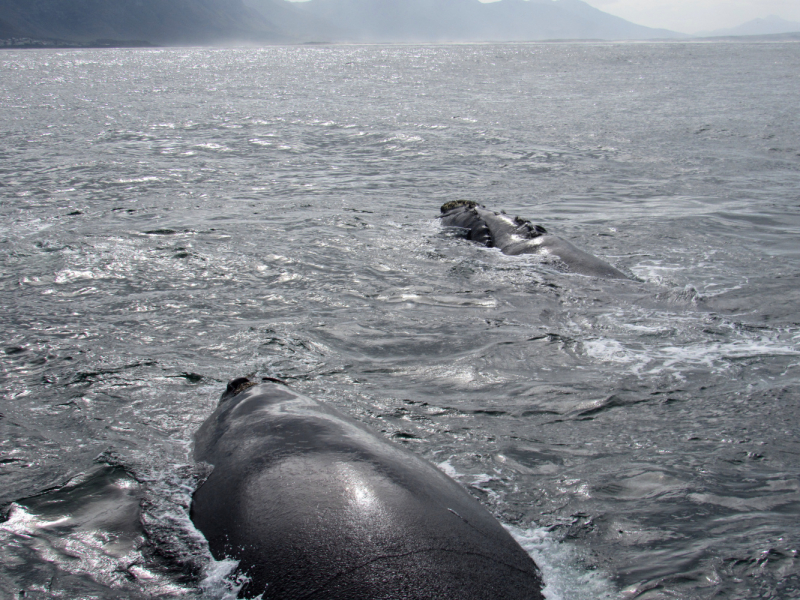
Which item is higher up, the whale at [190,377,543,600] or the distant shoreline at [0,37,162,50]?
Answer: the distant shoreline at [0,37,162,50]

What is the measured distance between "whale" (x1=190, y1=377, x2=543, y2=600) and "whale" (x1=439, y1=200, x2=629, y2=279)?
6964mm

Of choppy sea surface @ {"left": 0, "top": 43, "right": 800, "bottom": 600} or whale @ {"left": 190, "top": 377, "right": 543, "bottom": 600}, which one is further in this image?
choppy sea surface @ {"left": 0, "top": 43, "right": 800, "bottom": 600}

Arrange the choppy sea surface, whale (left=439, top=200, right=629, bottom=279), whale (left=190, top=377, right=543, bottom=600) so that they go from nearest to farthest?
whale (left=190, top=377, right=543, bottom=600), the choppy sea surface, whale (left=439, top=200, right=629, bottom=279)

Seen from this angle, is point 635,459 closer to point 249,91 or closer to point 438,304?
point 438,304

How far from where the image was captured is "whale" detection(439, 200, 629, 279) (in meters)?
11.1

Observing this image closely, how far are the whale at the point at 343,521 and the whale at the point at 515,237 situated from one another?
6.96m

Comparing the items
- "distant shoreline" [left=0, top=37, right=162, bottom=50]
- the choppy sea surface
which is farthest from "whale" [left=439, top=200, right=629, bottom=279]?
"distant shoreline" [left=0, top=37, right=162, bottom=50]

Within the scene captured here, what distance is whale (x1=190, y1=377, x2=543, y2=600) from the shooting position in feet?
11.8

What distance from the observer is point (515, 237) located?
41.6 feet

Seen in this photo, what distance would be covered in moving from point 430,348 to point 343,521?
4.55 metres

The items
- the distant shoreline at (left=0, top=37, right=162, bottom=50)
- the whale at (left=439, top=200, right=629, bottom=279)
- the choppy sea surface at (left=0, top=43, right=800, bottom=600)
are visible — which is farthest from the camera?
the distant shoreline at (left=0, top=37, right=162, bottom=50)

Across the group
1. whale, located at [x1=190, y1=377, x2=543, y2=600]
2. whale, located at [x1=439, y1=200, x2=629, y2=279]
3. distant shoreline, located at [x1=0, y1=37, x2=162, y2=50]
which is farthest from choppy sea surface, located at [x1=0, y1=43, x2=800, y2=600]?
distant shoreline, located at [x1=0, y1=37, x2=162, y2=50]

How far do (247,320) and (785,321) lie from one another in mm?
7484

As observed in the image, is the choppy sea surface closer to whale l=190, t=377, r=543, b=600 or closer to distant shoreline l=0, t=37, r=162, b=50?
whale l=190, t=377, r=543, b=600
